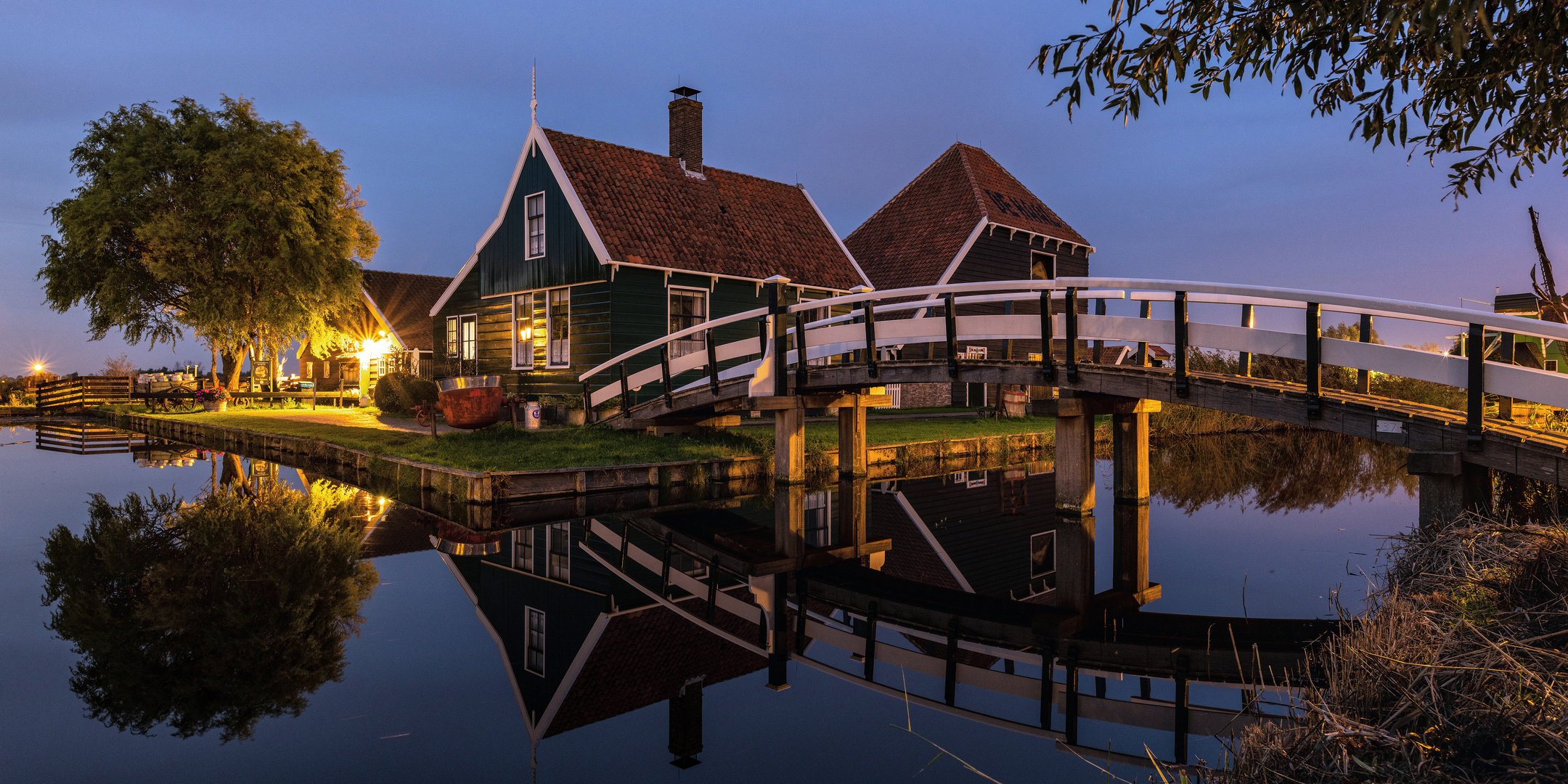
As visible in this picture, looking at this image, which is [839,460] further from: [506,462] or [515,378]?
[515,378]

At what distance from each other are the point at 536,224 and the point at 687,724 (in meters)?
17.1

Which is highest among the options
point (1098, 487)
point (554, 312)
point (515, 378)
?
point (554, 312)

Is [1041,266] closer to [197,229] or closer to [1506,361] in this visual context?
[1506,361]

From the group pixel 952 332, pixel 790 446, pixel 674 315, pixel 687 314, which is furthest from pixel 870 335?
pixel 687 314

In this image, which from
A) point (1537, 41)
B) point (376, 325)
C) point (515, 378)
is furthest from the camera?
point (376, 325)

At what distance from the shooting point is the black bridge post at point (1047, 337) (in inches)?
383

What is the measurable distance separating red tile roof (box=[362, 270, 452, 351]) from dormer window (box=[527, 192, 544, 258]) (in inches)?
595

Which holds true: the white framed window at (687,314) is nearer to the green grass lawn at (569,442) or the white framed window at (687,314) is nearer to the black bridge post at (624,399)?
the green grass lawn at (569,442)

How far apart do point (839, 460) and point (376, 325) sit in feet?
92.7

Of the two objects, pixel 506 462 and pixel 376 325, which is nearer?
pixel 506 462

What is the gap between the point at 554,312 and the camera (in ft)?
65.1

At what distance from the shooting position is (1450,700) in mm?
3277

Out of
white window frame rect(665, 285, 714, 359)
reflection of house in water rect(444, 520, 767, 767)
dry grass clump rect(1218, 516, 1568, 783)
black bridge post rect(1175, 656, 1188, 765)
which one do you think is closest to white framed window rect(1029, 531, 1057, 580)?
black bridge post rect(1175, 656, 1188, 765)

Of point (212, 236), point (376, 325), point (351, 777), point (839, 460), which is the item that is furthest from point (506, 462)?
point (376, 325)
